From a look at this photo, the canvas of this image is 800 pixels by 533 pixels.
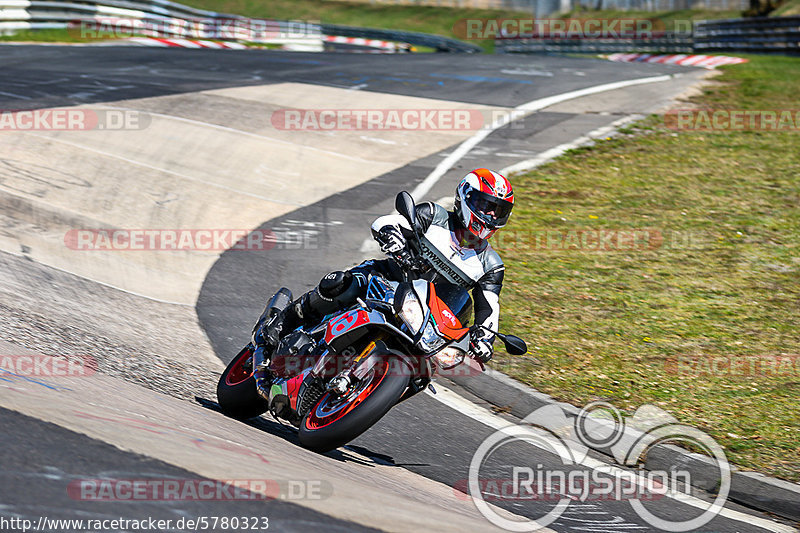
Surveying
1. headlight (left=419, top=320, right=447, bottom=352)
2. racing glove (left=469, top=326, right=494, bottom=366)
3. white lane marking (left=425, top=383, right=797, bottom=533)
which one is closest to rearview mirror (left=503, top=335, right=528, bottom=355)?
racing glove (left=469, top=326, right=494, bottom=366)

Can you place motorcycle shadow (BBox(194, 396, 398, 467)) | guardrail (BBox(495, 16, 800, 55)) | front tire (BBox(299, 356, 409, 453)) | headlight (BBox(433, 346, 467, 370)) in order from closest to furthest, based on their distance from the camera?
front tire (BBox(299, 356, 409, 453)) < headlight (BBox(433, 346, 467, 370)) < motorcycle shadow (BBox(194, 396, 398, 467)) < guardrail (BBox(495, 16, 800, 55))

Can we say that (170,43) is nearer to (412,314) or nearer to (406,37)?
(406,37)

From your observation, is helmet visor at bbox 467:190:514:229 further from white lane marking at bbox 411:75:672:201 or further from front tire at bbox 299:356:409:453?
white lane marking at bbox 411:75:672:201

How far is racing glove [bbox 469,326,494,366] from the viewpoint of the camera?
5477 millimetres

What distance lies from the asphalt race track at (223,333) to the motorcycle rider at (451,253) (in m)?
1.01

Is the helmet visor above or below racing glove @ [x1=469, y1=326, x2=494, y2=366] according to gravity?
above

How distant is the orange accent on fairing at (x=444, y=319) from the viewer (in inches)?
207

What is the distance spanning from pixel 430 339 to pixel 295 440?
1.35 metres

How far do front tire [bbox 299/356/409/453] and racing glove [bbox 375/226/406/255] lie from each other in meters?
0.78

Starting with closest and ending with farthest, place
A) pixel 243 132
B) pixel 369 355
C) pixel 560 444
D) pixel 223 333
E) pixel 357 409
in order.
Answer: pixel 357 409 < pixel 369 355 < pixel 560 444 < pixel 223 333 < pixel 243 132

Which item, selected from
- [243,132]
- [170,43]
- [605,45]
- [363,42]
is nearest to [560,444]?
[243,132]

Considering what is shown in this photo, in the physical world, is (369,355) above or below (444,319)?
below

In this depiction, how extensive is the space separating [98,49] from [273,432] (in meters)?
19.3

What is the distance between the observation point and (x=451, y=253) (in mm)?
5777
